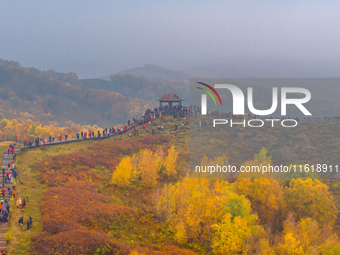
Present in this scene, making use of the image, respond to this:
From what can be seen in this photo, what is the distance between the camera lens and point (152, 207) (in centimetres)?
3331

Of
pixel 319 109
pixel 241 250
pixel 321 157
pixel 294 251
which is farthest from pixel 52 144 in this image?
pixel 319 109

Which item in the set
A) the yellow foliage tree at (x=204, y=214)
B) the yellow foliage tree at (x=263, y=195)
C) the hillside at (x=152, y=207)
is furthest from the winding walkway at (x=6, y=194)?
the yellow foliage tree at (x=263, y=195)

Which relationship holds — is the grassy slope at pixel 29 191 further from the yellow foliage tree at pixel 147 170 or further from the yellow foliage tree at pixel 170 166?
the yellow foliage tree at pixel 170 166

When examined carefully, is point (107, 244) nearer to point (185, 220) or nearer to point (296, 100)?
point (185, 220)

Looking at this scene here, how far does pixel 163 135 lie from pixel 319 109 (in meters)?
94.2

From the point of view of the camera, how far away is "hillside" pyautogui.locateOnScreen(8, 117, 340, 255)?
23.5 metres

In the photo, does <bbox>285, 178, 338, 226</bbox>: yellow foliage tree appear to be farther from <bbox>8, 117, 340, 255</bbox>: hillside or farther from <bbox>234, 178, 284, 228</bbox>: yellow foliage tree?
<bbox>234, 178, 284, 228</bbox>: yellow foliage tree

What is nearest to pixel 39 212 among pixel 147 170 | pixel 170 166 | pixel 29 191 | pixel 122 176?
pixel 29 191

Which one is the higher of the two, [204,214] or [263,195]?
[204,214]

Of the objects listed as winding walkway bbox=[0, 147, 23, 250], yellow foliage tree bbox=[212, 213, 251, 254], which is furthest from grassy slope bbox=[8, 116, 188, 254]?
yellow foliage tree bbox=[212, 213, 251, 254]

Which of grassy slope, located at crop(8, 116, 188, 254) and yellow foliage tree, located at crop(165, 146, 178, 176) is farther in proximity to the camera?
yellow foliage tree, located at crop(165, 146, 178, 176)

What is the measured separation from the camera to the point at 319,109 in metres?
125

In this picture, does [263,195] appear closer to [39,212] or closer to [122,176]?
[122,176]

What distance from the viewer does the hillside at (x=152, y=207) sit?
23.5m
